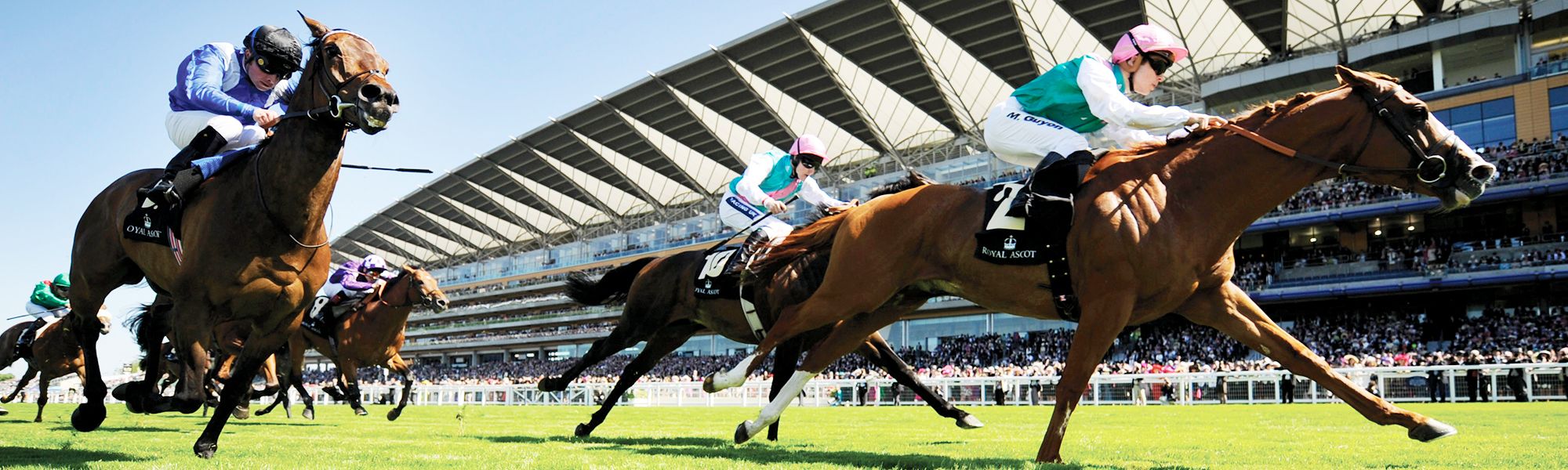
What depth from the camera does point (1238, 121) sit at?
5.43 metres

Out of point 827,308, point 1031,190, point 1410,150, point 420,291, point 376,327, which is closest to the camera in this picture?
point 1410,150

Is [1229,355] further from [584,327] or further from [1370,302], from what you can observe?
[584,327]

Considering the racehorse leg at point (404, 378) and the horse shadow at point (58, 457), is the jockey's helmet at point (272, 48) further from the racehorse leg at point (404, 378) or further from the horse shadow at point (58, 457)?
the racehorse leg at point (404, 378)

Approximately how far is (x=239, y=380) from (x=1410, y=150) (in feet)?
20.0

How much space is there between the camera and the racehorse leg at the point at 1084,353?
4.76 meters

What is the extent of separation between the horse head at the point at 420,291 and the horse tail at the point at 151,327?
290 centimetres

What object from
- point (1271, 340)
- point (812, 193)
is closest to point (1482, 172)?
A: point (1271, 340)

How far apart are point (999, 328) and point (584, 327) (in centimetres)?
3542

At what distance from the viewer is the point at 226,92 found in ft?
19.3

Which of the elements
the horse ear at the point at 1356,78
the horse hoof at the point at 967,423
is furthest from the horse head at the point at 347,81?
the horse hoof at the point at 967,423

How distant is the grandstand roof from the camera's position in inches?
1571

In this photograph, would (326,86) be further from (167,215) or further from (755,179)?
(755,179)

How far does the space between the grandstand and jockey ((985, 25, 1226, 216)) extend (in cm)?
2182

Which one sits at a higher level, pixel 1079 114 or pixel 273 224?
pixel 1079 114
